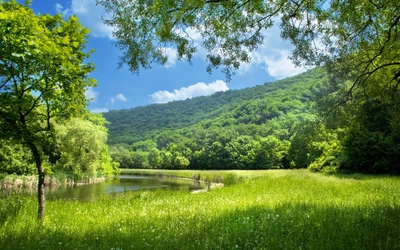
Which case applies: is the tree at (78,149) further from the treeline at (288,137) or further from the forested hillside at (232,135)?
the forested hillside at (232,135)

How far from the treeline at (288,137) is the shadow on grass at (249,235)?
18.4 feet

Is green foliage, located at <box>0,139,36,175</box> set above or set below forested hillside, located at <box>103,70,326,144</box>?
below

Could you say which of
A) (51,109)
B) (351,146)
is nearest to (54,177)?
(51,109)

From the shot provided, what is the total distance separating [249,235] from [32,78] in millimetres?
6756

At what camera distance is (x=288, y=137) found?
9212cm

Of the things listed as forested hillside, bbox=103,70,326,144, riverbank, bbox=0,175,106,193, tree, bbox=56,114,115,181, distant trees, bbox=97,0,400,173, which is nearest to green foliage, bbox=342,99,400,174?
distant trees, bbox=97,0,400,173

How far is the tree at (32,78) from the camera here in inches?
231

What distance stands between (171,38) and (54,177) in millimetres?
34518

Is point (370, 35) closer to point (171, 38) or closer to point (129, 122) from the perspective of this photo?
point (171, 38)

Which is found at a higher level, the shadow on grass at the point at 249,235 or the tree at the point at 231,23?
the tree at the point at 231,23

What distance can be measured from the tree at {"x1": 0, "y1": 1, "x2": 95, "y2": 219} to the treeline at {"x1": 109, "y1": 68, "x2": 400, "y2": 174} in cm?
845

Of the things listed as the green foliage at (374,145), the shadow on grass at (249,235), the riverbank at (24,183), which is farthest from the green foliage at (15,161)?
the green foliage at (374,145)

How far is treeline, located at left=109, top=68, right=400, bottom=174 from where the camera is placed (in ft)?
44.2

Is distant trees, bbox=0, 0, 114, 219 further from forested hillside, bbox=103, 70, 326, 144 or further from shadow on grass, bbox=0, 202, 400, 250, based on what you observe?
forested hillside, bbox=103, 70, 326, 144
